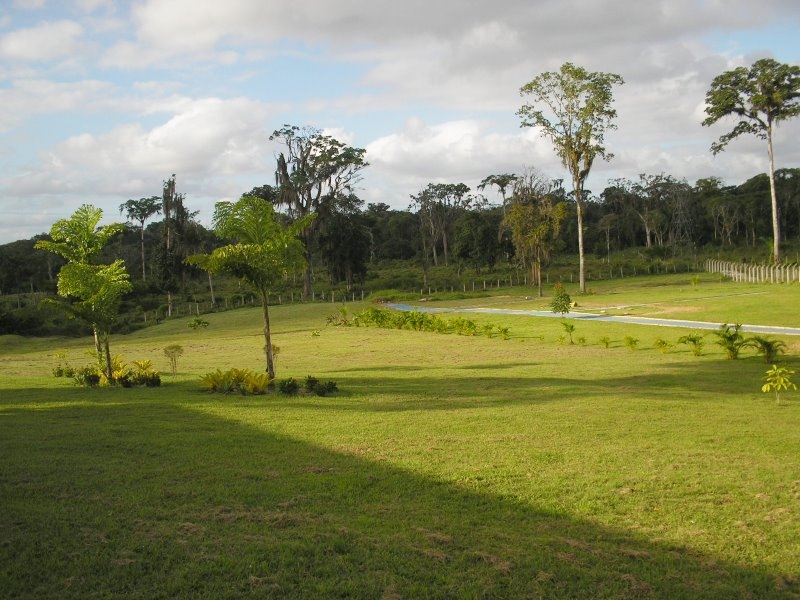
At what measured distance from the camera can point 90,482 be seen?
743cm

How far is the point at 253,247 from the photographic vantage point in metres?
17.0

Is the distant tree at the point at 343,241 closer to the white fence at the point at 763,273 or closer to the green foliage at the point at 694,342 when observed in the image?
the white fence at the point at 763,273

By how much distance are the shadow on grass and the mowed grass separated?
2 cm

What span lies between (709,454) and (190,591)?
6.60 m

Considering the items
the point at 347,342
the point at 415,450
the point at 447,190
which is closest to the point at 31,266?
the point at 447,190

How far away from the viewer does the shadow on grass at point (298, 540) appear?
16.3ft

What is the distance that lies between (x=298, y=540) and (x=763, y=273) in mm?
44447

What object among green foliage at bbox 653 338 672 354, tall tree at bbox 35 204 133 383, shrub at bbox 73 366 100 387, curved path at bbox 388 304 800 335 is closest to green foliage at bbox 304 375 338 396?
tall tree at bbox 35 204 133 383

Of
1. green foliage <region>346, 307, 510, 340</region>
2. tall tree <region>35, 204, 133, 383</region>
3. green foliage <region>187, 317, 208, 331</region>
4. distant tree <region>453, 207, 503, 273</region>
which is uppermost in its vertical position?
distant tree <region>453, 207, 503, 273</region>

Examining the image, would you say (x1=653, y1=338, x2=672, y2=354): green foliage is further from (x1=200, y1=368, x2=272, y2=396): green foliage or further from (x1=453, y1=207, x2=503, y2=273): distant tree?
(x1=453, y1=207, x2=503, y2=273): distant tree

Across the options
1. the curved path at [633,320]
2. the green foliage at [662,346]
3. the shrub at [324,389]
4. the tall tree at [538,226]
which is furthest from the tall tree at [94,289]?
the tall tree at [538,226]

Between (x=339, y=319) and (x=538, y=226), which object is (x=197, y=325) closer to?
(x=339, y=319)

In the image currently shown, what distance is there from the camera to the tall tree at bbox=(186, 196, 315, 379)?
55.8 ft

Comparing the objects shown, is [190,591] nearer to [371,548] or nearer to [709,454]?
[371,548]
